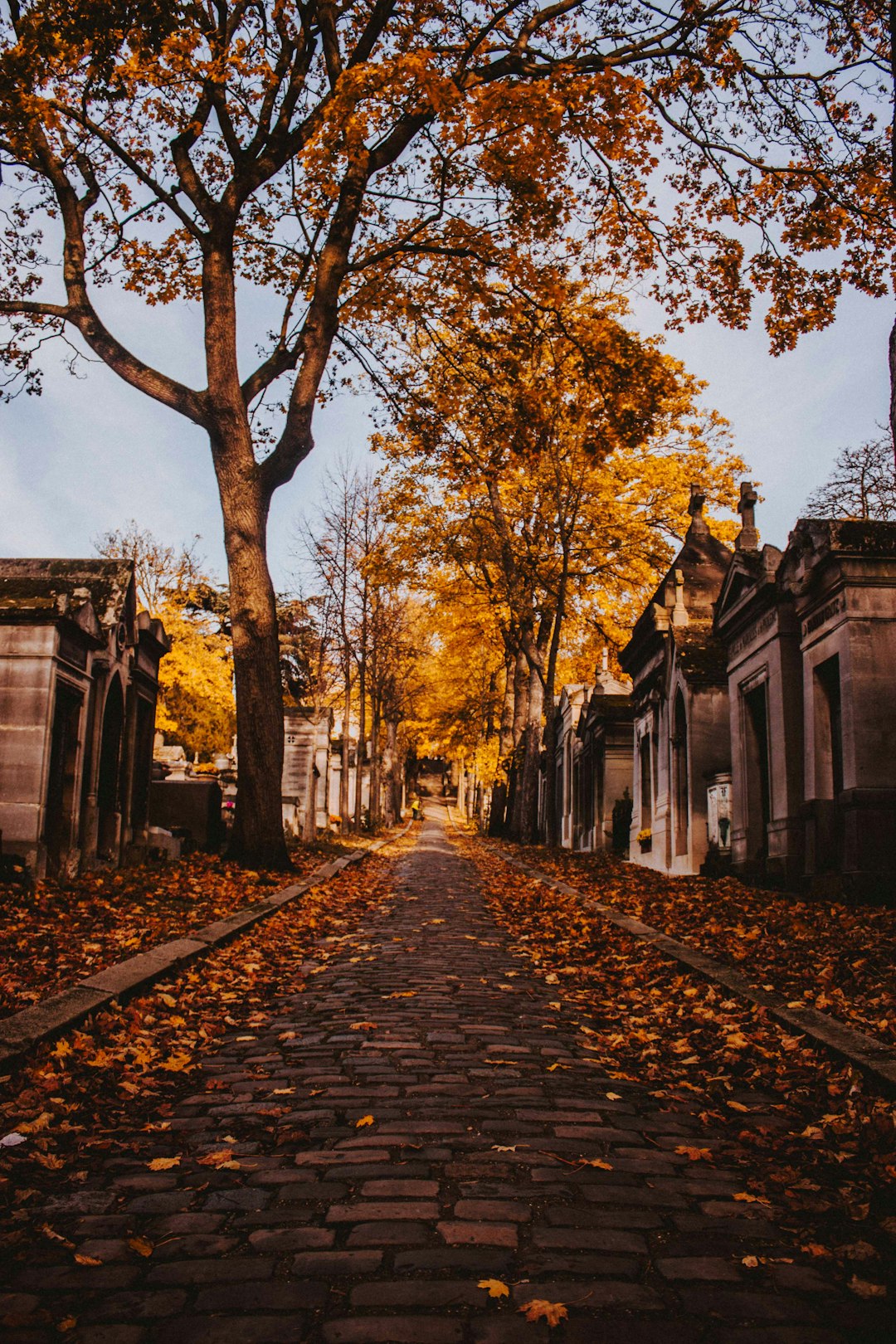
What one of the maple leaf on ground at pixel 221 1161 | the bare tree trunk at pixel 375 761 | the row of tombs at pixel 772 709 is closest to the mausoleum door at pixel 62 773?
the maple leaf on ground at pixel 221 1161

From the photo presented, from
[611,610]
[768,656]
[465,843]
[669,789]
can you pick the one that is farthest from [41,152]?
[465,843]

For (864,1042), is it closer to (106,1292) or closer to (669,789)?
(106,1292)

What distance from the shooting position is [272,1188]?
343 centimetres

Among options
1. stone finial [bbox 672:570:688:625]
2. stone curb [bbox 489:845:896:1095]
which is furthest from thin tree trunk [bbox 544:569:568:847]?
stone curb [bbox 489:845:896:1095]

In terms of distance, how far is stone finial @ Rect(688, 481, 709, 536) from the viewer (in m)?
19.8

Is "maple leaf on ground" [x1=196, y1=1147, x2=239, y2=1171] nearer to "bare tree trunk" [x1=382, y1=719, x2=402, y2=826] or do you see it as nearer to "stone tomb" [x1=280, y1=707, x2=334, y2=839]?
"stone tomb" [x1=280, y1=707, x2=334, y2=839]

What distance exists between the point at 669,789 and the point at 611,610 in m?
12.7

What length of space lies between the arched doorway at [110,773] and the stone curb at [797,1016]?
269 inches

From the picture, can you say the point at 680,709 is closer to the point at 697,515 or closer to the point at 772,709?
the point at 772,709

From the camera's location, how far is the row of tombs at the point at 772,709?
10711 mm

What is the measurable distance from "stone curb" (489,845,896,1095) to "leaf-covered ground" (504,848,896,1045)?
144mm

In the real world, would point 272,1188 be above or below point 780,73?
below

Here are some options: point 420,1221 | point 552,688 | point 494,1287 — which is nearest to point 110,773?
point 420,1221

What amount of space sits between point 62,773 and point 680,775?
10.3m
